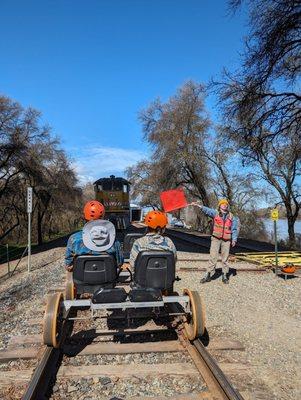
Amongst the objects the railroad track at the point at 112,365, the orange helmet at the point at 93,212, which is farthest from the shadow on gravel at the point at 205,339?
the orange helmet at the point at 93,212

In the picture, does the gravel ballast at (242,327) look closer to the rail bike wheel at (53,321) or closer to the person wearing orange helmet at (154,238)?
the rail bike wheel at (53,321)

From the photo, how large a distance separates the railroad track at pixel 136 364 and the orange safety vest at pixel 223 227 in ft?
14.4

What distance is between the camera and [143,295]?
20.3ft

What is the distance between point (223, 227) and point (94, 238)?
501 cm

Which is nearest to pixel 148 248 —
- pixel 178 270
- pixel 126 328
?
pixel 126 328

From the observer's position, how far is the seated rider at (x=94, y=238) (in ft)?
21.3

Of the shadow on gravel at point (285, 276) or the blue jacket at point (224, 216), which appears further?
the shadow on gravel at point (285, 276)

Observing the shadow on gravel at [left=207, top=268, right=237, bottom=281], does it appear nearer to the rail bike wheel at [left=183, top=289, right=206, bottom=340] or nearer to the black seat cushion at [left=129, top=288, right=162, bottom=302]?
the rail bike wheel at [left=183, top=289, right=206, bottom=340]

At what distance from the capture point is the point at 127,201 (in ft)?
99.6

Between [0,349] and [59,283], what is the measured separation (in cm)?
502

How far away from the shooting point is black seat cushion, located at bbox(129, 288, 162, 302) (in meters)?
6.16

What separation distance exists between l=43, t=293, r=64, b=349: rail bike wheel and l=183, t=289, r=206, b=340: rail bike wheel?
5.88 ft

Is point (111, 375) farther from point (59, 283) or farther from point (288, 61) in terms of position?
point (288, 61)

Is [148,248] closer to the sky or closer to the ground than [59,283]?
closer to the sky
